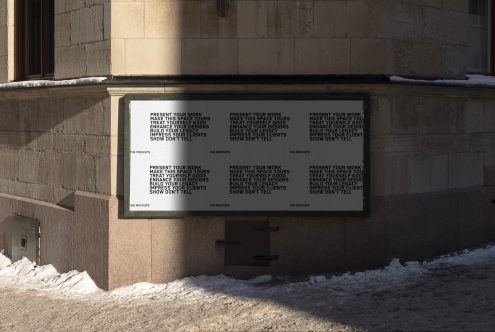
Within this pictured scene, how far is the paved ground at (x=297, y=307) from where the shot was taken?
276 inches

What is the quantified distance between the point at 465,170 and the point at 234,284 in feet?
11.3

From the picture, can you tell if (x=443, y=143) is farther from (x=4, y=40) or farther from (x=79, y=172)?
(x=4, y=40)

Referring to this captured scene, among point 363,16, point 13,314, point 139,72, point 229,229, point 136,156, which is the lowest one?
point 13,314

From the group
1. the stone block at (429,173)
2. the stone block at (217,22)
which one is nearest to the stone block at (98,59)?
the stone block at (217,22)

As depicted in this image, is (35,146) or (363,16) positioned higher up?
(363,16)

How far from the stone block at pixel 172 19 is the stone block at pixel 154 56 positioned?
9 centimetres

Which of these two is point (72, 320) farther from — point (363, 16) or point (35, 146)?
point (363, 16)

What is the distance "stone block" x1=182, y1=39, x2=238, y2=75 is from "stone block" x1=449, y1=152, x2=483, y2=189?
3050 millimetres

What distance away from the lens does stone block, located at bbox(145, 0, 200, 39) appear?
895cm

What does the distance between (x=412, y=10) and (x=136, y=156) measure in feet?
11.8

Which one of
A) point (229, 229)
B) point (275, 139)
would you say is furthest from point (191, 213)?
point (275, 139)

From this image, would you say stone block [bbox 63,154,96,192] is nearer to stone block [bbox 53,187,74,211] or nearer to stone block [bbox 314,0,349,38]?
stone block [bbox 53,187,74,211]

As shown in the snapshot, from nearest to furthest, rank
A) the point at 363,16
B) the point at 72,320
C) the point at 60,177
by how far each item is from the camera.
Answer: the point at 72,320 → the point at 363,16 → the point at 60,177

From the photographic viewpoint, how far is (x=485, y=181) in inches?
411
